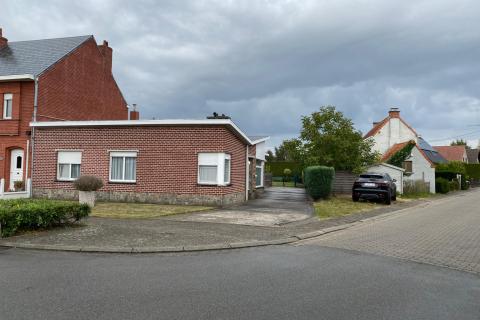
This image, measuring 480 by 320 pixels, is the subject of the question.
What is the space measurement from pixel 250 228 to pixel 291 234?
1.37m

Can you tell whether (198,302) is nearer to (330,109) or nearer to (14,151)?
(14,151)

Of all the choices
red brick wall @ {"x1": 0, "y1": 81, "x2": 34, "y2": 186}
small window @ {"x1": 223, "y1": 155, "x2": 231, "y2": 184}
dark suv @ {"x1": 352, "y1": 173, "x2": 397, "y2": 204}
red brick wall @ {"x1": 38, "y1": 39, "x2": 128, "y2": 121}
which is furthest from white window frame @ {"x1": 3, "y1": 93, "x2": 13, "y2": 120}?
dark suv @ {"x1": 352, "y1": 173, "x2": 397, "y2": 204}

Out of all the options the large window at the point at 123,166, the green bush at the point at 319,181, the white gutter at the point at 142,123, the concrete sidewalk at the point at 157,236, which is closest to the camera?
the concrete sidewalk at the point at 157,236

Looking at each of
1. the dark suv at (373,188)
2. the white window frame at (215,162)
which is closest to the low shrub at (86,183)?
the white window frame at (215,162)

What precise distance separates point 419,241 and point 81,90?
72.7 feet

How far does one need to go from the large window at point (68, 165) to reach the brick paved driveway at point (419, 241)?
13.6 metres

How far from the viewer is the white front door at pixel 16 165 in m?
→ 21.9

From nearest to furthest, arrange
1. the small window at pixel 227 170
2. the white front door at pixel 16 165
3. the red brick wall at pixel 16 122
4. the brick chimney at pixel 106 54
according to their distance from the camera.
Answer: the small window at pixel 227 170, the red brick wall at pixel 16 122, the white front door at pixel 16 165, the brick chimney at pixel 106 54

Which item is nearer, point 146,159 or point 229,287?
point 229,287

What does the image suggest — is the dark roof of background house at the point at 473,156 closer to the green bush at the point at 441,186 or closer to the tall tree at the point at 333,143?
the green bush at the point at 441,186

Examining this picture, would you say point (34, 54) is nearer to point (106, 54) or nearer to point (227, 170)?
point (106, 54)

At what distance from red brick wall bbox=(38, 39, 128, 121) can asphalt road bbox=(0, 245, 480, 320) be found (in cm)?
1661

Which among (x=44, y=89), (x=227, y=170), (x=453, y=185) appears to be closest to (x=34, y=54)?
(x=44, y=89)

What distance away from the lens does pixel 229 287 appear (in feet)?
19.4
